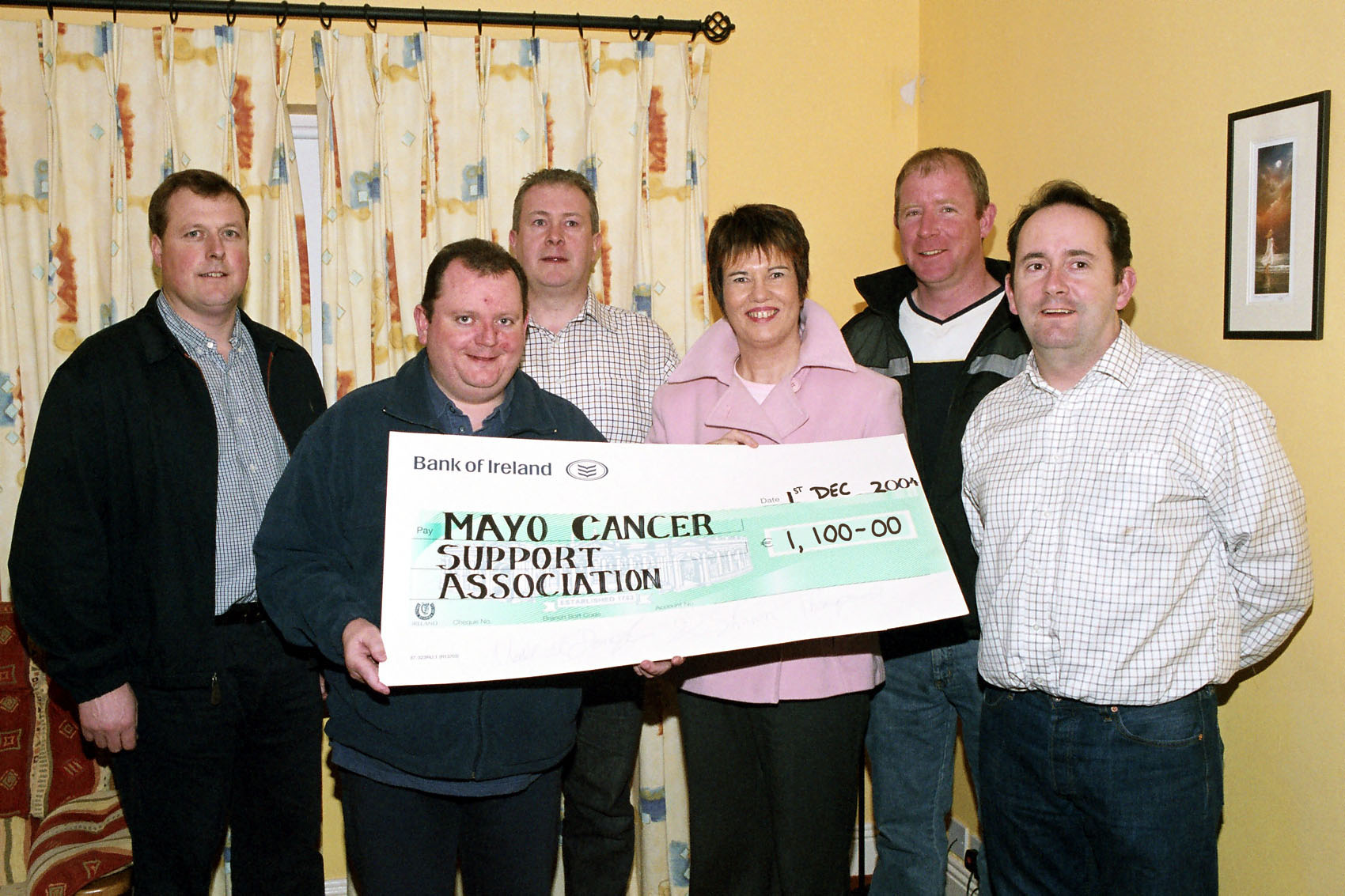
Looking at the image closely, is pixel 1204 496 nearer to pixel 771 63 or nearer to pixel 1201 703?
pixel 1201 703

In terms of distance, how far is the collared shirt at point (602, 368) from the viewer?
245 centimetres

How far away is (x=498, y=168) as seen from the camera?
2979mm

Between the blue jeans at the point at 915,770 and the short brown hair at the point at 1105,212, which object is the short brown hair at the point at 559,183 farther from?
the blue jeans at the point at 915,770

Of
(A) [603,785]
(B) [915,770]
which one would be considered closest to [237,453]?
(A) [603,785]

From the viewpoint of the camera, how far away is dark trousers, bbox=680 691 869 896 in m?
2.00

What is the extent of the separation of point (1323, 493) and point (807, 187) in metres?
1.92

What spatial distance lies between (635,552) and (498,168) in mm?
1712

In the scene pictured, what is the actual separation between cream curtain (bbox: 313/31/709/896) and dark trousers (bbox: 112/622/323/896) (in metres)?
1.04

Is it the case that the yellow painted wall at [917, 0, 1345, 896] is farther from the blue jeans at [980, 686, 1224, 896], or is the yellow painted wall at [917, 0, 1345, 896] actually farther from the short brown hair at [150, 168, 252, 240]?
the short brown hair at [150, 168, 252, 240]

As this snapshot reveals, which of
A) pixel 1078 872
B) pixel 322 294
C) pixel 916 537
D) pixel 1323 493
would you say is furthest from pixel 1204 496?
pixel 322 294

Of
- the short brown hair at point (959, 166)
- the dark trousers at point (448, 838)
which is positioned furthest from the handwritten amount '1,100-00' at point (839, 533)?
the short brown hair at point (959, 166)

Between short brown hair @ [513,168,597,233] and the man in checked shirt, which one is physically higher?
short brown hair @ [513,168,597,233]

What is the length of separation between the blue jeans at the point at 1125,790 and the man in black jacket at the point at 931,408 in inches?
17.4

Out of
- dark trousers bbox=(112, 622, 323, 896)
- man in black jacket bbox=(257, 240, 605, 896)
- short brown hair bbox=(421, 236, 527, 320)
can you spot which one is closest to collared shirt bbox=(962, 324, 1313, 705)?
man in black jacket bbox=(257, 240, 605, 896)
